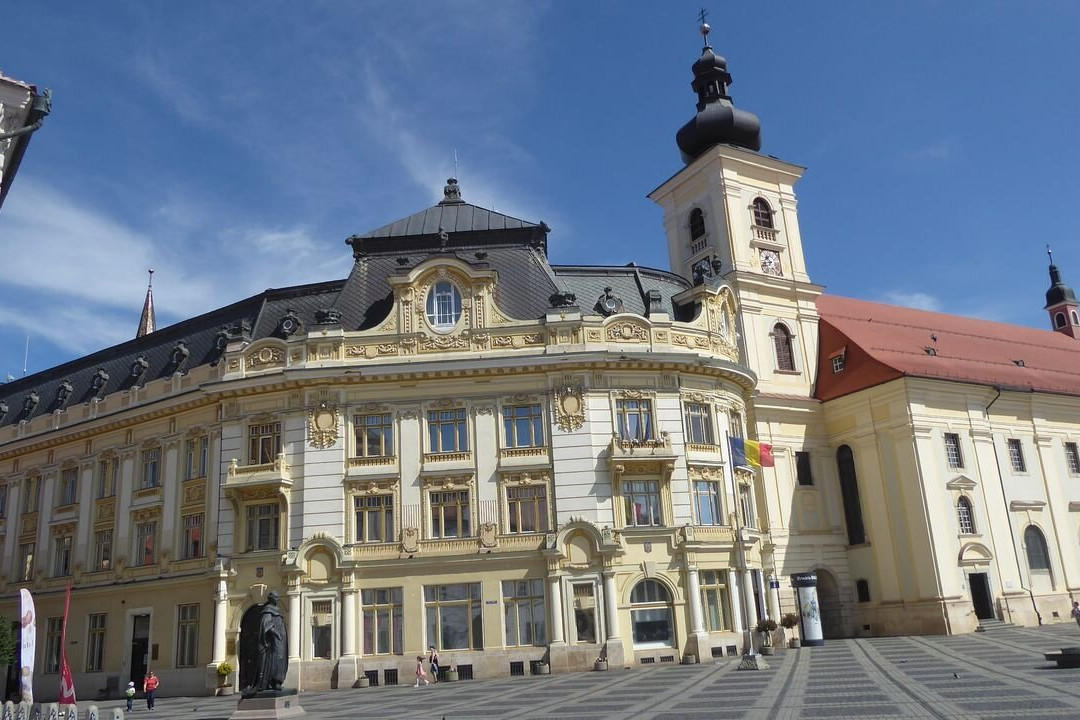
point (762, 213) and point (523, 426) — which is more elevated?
point (762, 213)

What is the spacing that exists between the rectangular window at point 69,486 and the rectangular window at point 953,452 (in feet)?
141

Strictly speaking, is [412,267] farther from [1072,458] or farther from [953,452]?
[1072,458]

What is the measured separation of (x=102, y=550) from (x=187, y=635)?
306 inches

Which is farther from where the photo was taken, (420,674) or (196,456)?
(196,456)

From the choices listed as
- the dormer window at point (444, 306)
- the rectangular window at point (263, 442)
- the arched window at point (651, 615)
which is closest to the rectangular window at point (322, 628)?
the rectangular window at point (263, 442)

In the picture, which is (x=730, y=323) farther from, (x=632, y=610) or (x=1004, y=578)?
(x=1004, y=578)

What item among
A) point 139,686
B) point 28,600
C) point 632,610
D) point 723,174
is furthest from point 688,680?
point 723,174

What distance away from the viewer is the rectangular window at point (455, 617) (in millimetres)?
35125

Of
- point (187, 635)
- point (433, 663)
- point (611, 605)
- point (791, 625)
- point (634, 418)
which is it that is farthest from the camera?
point (791, 625)

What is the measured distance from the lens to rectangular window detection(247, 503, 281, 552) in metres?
37.1

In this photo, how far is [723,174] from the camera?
53.3 meters

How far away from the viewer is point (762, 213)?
179 feet

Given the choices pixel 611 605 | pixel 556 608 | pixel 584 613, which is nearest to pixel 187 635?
pixel 556 608

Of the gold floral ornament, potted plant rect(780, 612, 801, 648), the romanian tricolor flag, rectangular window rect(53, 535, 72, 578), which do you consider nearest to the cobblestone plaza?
potted plant rect(780, 612, 801, 648)
